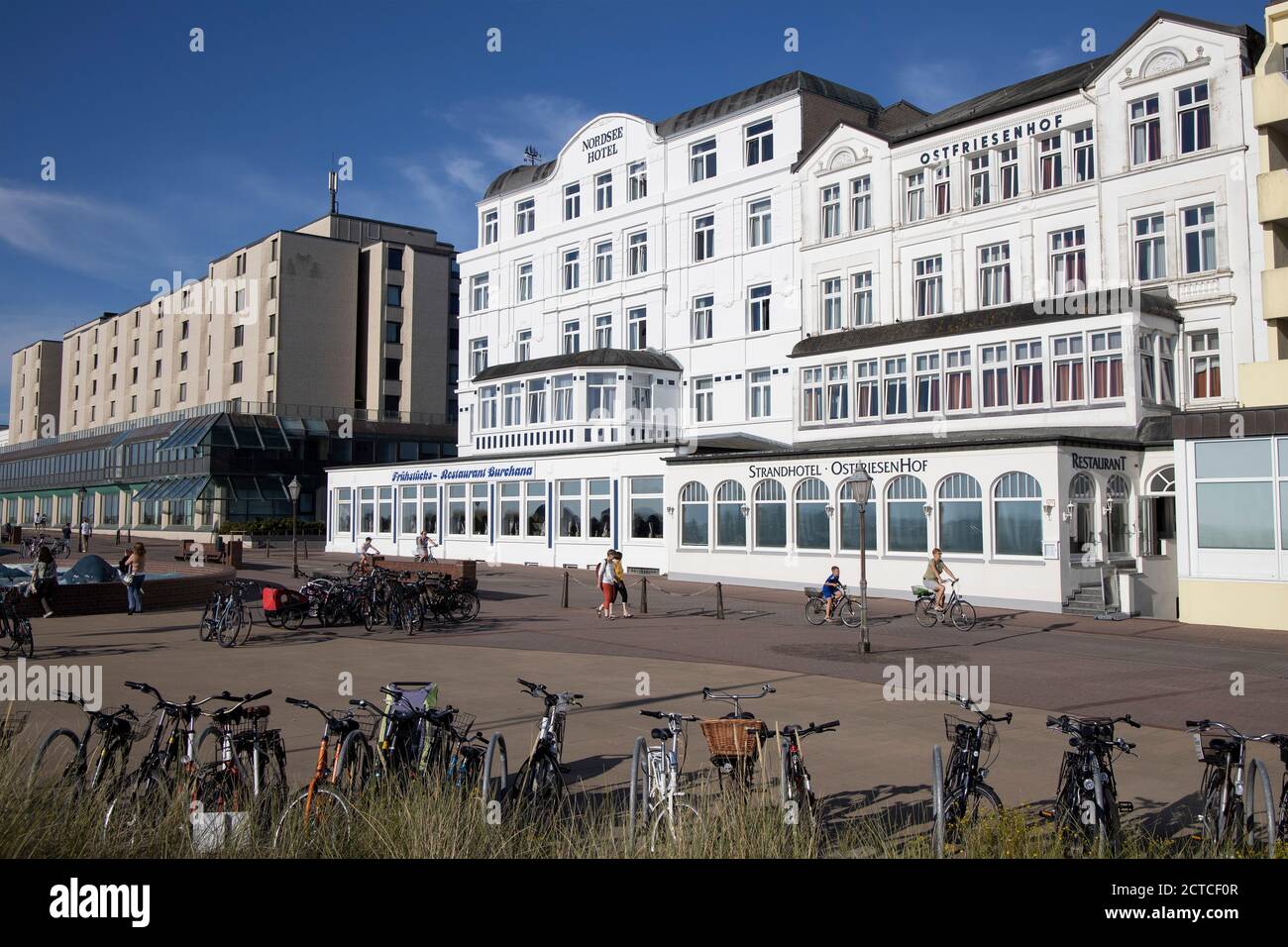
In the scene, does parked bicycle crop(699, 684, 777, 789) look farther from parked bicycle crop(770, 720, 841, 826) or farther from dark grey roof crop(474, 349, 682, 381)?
dark grey roof crop(474, 349, 682, 381)

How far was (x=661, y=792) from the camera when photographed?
641 cm

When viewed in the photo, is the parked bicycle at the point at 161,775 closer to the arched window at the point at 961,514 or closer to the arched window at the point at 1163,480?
the arched window at the point at 961,514

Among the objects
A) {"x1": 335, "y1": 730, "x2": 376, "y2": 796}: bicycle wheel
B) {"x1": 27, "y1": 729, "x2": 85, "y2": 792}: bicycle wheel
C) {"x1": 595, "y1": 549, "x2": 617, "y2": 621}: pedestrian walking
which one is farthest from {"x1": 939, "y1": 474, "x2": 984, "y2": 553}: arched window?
{"x1": 27, "y1": 729, "x2": 85, "y2": 792}: bicycle wheel

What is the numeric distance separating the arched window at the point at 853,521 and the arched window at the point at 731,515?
3947 millimetres

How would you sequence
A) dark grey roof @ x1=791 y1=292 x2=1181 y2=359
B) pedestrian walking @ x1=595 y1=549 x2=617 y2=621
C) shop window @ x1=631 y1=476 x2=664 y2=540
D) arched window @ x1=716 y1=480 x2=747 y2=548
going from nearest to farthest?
1. pedestrian walking @ x1=595 y1=549 x2=617 y2=621
2. dark grey roof @ x1=791 y1=292 x2=1181 y2=359
3. arched window @ x1=716 y1=480 x2=747 y2=548
4. shop window @ x1=631 y1=476 x2=664 y2=540

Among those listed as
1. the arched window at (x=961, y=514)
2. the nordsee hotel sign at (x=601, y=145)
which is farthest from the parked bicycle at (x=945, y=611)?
the nordsee hotel sign at (x=601, y=145)

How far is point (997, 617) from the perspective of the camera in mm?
24625

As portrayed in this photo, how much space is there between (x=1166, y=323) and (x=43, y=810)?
1164 inches

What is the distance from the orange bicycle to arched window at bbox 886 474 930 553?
24086mm

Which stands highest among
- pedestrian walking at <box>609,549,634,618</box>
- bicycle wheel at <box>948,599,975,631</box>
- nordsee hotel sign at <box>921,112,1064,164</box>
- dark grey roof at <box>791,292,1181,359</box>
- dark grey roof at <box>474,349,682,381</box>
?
nordsee hotel sign at <box>921,112,1064,164</box>

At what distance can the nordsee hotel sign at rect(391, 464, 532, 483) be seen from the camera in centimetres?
4406

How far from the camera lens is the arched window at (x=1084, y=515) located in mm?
26286

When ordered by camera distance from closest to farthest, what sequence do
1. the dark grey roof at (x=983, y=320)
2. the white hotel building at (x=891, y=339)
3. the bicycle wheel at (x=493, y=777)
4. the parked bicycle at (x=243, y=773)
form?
the parked bicycle at (x=243, y=773)
the bicycle wheel at (x=493, y=777)
the white hotel building at (x=891, y=339)
the dark grey roof at (x=983, y=320)

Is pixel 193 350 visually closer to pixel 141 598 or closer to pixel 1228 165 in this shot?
pixel 141 598
